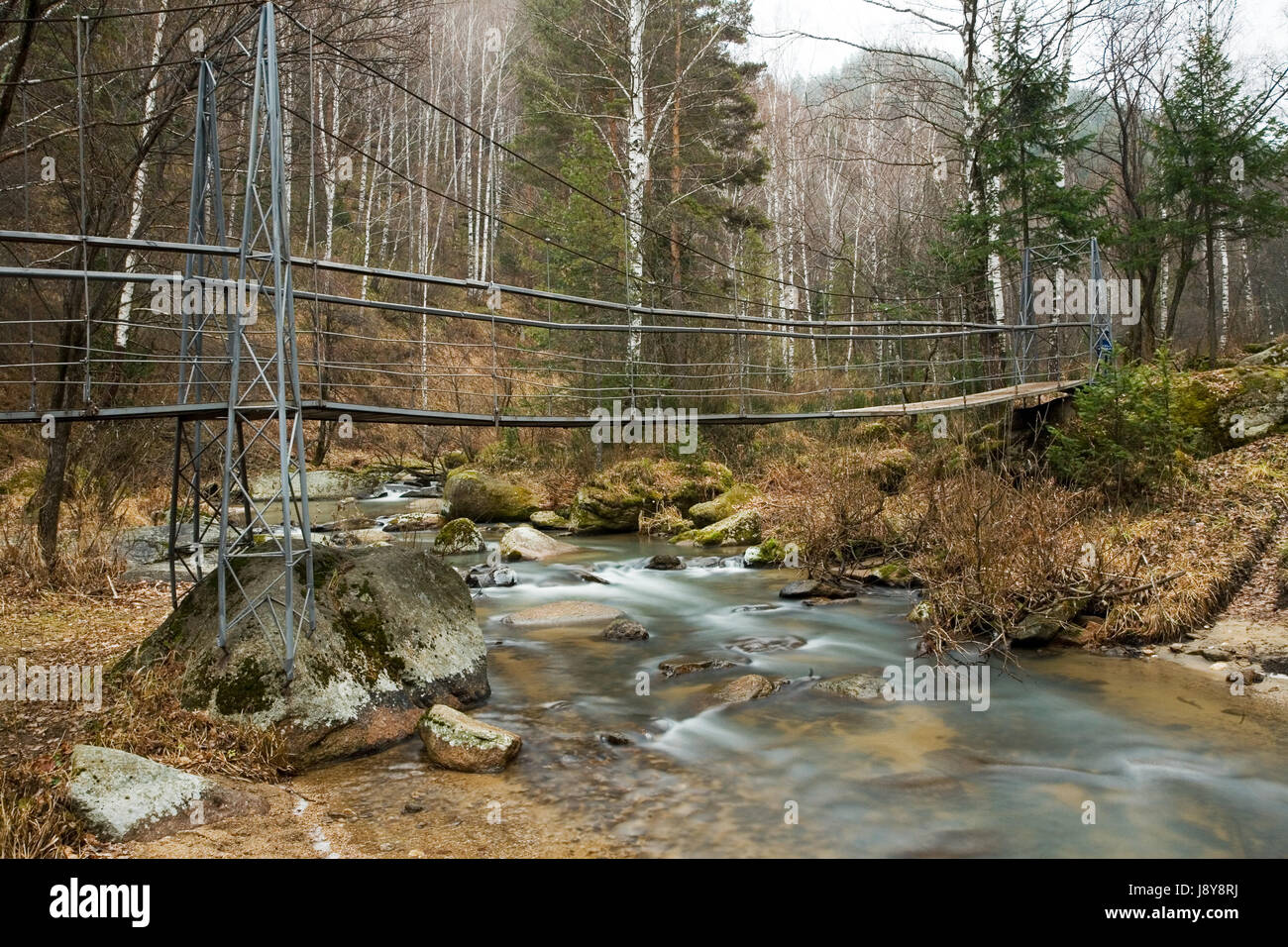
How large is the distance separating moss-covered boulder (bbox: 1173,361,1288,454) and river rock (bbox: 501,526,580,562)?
29.4 ft

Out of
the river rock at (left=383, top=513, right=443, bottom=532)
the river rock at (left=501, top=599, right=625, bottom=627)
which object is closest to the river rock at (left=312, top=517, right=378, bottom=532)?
the river rock at (left=383, top=513, right=443, bottom=532)

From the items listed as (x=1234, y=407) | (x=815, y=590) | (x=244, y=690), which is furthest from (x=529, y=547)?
(x=1234, y=407)

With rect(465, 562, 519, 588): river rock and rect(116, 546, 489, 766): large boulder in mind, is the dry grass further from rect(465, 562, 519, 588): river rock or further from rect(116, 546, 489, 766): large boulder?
rect(465, 562, 519, 588): river rock

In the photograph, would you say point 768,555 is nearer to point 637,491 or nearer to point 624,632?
point 637,491

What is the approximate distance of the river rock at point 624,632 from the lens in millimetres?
9586

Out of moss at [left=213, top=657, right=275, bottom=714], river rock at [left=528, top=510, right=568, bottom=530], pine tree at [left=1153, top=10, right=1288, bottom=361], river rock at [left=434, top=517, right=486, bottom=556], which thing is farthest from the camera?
pine tree at [left=1153, top=10, right=1288, bottom=361]

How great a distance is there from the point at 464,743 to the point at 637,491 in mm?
10614

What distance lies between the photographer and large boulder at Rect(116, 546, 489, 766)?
5750mm

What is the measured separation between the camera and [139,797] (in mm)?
4375

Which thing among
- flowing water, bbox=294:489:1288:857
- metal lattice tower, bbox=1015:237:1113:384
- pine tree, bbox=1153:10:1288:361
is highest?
pine tree, bbox=1153:10:1288:361

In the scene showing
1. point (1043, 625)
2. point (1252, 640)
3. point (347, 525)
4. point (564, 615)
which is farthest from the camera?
point (347, 525)

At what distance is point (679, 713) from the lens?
716 cm
